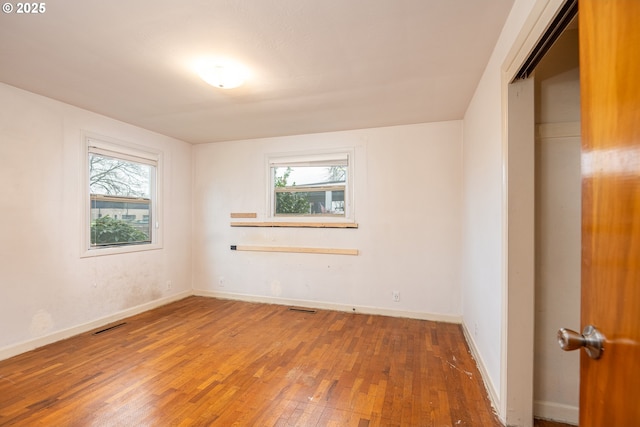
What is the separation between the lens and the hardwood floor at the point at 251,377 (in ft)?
6.05

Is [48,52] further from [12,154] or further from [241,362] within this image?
[241,362]

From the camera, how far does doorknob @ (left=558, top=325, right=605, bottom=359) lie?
0.66 m

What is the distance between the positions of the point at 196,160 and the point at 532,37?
4.65 m

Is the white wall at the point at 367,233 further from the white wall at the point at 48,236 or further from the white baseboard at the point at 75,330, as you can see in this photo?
the white wall at the point at 48,236

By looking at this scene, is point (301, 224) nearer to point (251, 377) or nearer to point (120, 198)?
point (251, 377)

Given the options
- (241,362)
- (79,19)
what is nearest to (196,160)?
(79,19)

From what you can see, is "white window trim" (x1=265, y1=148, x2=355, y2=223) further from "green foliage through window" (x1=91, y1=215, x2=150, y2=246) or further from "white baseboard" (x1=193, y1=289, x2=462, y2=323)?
"green foliage through window" (x1=91, y1=215, x2=150, y2=246)

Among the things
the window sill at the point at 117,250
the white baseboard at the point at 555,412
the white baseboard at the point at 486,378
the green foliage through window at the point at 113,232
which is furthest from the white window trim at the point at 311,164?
the white baseboard at the point at 555,412

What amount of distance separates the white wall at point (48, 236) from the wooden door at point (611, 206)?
4.08 m

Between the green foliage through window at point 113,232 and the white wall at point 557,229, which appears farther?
the green foliage through window at point 113,232

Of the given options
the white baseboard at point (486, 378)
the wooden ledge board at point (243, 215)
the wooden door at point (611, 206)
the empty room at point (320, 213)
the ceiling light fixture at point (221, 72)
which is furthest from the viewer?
the wooden ledge board at point (243, 215)

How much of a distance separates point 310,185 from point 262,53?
2.30 m

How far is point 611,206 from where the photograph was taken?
63 centimetres

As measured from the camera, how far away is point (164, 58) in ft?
7.01
